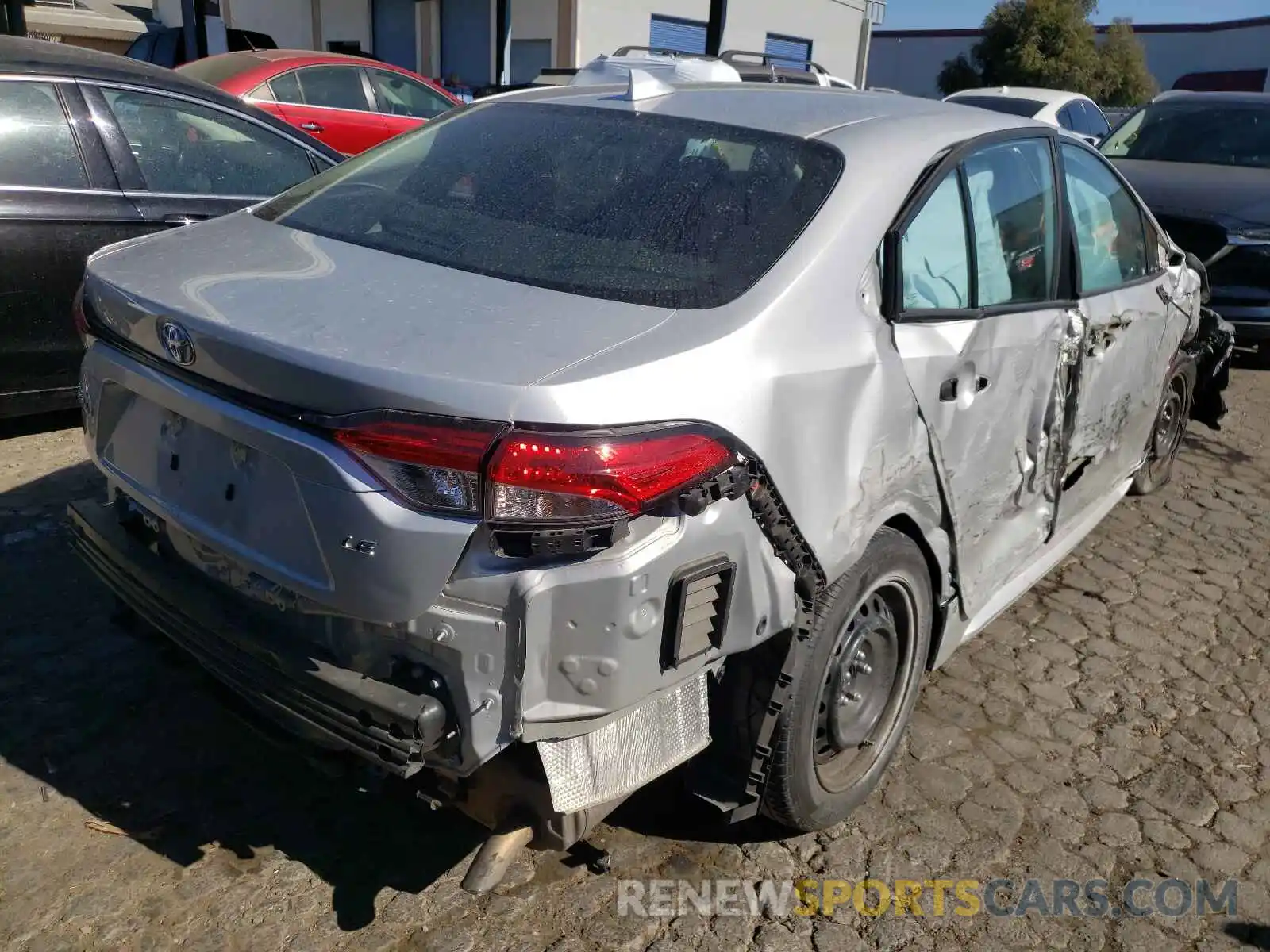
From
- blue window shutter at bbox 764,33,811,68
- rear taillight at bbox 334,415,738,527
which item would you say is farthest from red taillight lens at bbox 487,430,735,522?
blue window shutter at bbox 764,33,811,68

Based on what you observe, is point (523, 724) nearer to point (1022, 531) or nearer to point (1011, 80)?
point (1022, 531)

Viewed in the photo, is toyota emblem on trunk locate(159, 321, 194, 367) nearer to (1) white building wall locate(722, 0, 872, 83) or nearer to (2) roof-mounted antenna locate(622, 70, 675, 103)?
(2) roof-mounted antenna locate(622, 70, 675, 103)

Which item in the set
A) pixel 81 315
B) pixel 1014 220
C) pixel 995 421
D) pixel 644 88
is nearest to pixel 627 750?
pixel 995 421

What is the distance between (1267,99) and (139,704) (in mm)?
9469

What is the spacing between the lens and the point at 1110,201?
13.2ft

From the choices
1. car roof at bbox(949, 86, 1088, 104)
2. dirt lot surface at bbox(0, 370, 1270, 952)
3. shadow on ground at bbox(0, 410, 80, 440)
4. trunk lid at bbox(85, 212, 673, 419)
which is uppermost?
car roof at bbox(949, 86, 1088, 104)

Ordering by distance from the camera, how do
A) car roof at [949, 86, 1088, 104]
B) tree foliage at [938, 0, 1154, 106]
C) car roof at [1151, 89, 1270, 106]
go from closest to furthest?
1. car roof at [1151, 89, 1270, 106]
2. car roof at [949, 86, 1088, 104]
3. tree foliage at [938, 0, 1154, 106]

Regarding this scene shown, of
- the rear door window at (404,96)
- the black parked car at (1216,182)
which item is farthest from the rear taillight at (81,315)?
the rear door window at (404,96)

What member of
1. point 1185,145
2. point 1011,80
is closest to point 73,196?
point 1185,145

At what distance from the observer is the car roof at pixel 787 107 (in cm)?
294

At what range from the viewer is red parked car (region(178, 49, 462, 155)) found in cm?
909

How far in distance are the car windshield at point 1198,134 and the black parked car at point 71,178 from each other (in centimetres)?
711

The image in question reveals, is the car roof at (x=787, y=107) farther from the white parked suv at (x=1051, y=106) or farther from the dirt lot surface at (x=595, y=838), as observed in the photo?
the white parked suv at (x=1051, y=106)

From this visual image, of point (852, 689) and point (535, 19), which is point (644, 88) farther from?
point (535, 19)
